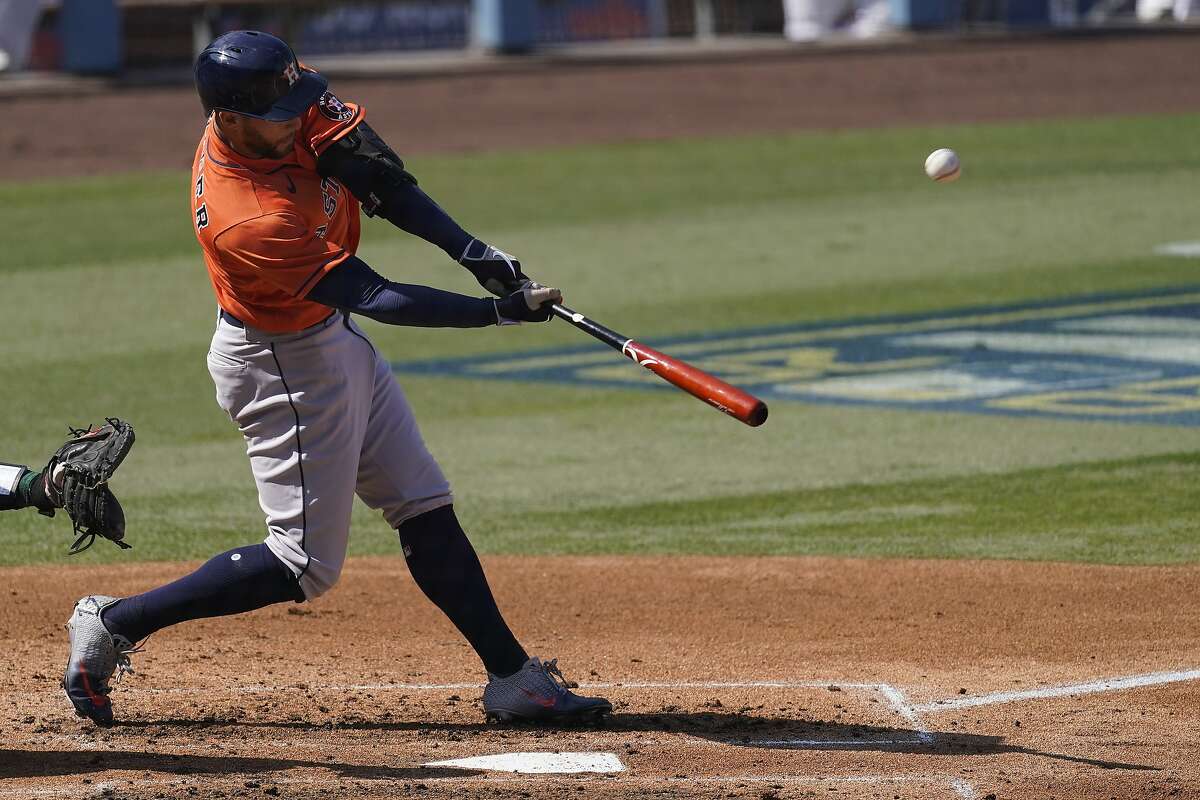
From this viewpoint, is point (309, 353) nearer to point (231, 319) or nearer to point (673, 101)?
point (231, 319)

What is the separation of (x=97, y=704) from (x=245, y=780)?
0.62 m

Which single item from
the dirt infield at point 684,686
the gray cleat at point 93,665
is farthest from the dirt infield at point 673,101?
the gray cleat at point 93,665

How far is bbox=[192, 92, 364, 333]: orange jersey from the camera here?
4.49m

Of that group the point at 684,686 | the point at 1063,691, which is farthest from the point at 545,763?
the point at 1063,691

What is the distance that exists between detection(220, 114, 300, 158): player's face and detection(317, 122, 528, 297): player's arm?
103mm

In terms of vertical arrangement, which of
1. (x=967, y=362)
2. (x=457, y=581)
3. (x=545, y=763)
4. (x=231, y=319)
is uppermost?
(x=231, y=319)

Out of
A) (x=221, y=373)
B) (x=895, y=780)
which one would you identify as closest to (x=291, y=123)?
(x=221, y=373)

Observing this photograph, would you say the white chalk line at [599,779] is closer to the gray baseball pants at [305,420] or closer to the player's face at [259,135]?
the gray baseball pants at [305,420]

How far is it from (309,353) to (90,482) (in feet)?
2.30

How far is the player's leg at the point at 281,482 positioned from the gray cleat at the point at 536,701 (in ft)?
1.82

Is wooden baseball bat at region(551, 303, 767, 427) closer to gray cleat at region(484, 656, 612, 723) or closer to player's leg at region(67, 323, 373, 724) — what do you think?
player's leg at region(67, 323, 373, 724)

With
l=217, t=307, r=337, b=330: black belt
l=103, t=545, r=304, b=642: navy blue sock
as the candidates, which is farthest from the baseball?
l=103, t=545, r=304, b=642: navy blue sock

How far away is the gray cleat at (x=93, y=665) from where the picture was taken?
4.89 m

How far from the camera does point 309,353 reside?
4.71 m
